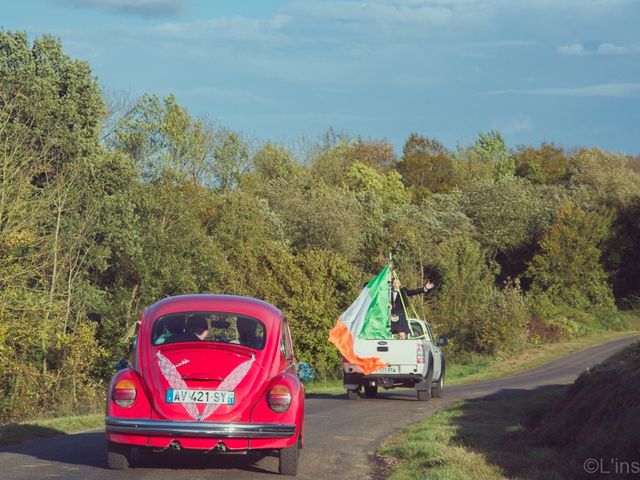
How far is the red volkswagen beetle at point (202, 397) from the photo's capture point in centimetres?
1059

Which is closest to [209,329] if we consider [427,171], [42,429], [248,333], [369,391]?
[248,333]

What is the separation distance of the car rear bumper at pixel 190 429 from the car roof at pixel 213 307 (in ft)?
4.87

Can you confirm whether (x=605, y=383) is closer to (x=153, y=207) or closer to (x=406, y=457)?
(x=406, y=457)

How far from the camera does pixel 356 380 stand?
78.4 ft

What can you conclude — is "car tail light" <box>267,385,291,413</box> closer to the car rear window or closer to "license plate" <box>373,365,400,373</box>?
the car rear window

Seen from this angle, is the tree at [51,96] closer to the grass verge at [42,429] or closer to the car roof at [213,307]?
the grass verge at [42,429]

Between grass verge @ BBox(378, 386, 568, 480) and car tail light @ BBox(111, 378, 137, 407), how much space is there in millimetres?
2837

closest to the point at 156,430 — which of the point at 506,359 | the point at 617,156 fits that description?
the point at 506,359

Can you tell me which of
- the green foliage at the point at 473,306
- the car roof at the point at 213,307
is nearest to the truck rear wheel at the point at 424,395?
the car roof at the point at 213,307

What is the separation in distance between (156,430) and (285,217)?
63.1 metres

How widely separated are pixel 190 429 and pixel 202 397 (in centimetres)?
36

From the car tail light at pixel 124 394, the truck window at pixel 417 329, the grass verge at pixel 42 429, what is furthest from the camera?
the truck window at pixel 417 329

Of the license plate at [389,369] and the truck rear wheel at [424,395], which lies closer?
the license plate at [389,369]

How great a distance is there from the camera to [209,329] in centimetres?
1185
